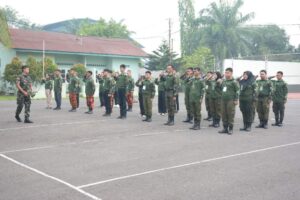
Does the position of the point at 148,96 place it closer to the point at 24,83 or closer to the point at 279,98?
the point at 24,83

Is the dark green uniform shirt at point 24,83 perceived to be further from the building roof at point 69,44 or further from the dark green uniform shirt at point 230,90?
the building roof at point 69,44

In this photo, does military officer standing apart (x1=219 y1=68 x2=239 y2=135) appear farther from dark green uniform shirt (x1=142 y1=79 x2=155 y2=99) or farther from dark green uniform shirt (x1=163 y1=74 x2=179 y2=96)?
dark green uniform shirt (x1=142 y1=79 x2=155 y2=99)

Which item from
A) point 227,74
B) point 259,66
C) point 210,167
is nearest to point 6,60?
point 259,66

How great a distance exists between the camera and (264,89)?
13969 millimetres

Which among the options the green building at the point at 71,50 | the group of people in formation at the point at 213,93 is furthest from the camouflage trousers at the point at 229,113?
the green building at the point at 71,50

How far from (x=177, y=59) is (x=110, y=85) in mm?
28910

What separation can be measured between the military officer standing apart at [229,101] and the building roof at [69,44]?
74.8ft

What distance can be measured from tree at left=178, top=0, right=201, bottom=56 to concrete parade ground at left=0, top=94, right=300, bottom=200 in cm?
3797

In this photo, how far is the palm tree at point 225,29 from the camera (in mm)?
48031

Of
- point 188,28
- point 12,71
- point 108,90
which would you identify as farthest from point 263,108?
point 188,28

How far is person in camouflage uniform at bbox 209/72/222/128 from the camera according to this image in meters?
14.2

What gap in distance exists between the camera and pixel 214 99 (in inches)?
576

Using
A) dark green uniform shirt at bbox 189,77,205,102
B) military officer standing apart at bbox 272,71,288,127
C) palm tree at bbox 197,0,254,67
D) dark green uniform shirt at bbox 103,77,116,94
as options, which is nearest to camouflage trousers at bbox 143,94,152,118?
dark green uniform shirt at bbox 103,77,116,94

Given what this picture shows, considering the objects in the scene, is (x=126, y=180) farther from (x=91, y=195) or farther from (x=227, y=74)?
(x=227, y=74)
